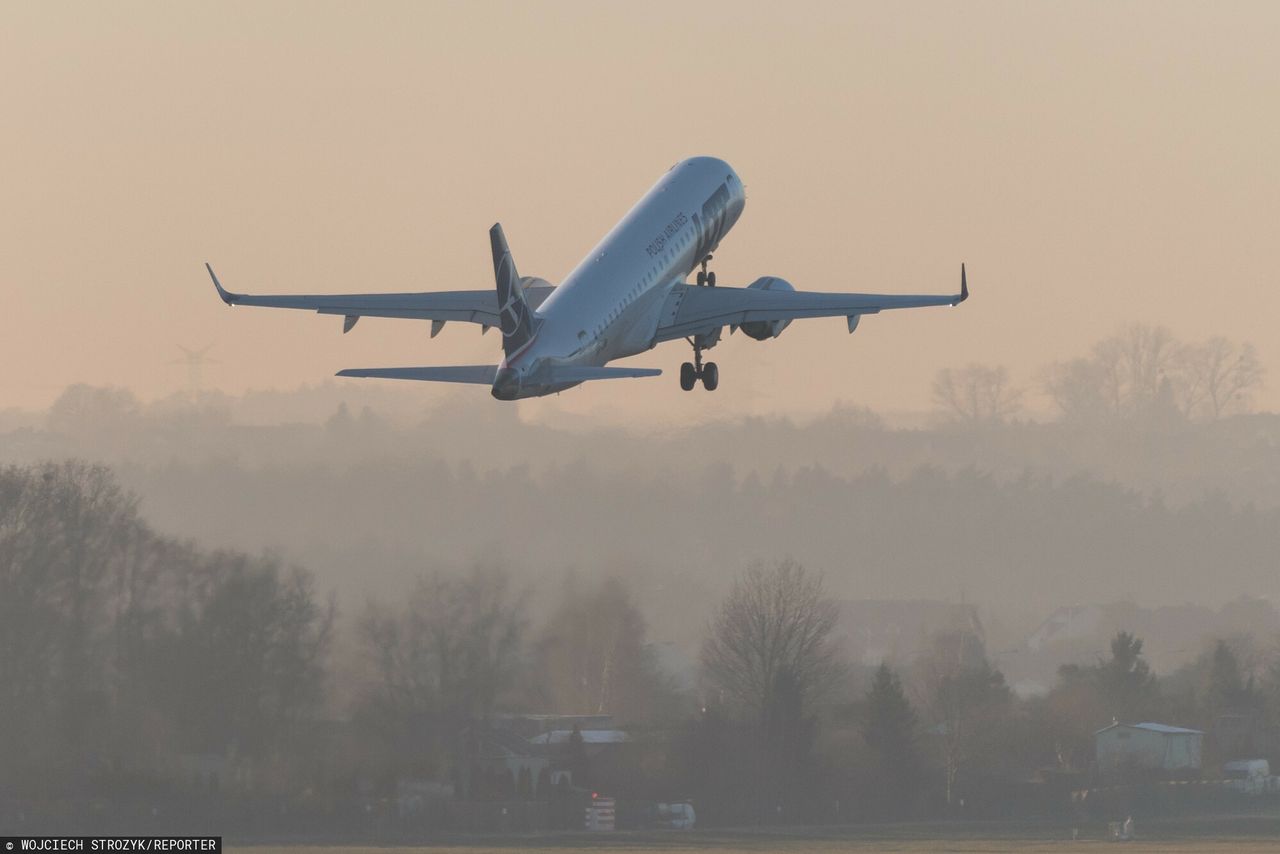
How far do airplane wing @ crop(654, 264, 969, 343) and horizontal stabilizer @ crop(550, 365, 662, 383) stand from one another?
31.4 ft

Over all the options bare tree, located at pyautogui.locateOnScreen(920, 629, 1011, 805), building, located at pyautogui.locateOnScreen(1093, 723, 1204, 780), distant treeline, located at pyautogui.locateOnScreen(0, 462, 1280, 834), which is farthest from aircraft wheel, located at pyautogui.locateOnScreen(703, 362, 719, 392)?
building, located at pyautogui.locateOnScreen(1093, 723, 1204, 780)

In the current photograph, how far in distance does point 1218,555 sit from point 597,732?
95301 millimetres

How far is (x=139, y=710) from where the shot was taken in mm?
91500

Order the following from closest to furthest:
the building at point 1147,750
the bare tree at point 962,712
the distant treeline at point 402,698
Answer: the distant treeline at point 402,698
the bare tree at point 962,712
the building at point 1147,750

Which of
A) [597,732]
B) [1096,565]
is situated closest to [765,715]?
[597,732]

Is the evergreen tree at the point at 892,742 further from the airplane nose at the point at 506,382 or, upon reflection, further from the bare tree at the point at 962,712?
the airplane nose at the point at 506,382

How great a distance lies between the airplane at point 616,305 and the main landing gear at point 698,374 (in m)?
0.03

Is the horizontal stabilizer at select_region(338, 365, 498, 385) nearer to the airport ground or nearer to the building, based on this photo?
the airport ground

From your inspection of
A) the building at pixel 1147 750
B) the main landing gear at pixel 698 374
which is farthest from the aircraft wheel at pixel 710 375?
the building at pixel 1147 750

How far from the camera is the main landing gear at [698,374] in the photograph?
264 ft

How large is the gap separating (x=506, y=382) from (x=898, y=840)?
4448 cm

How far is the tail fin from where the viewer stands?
7012 centimetres

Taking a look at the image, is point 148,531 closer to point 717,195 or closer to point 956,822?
point 717,195

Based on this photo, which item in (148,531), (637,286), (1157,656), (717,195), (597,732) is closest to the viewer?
(637,286)
